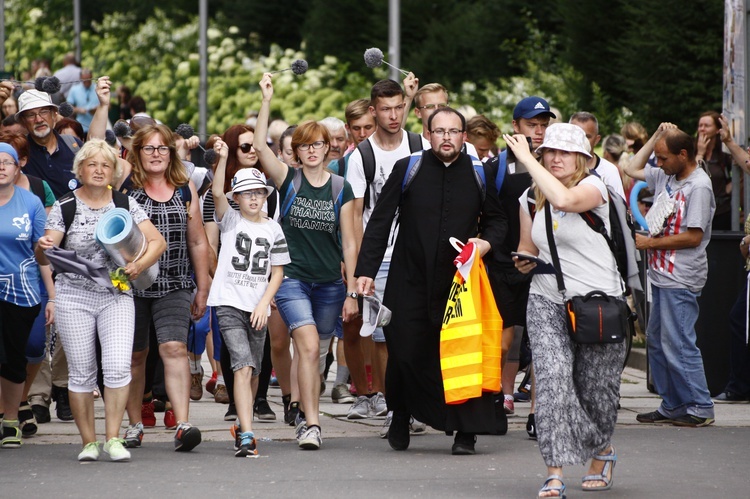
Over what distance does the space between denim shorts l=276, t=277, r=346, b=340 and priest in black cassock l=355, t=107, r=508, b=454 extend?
0.55m

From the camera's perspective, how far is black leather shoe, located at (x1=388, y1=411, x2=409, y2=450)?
912 centimetres

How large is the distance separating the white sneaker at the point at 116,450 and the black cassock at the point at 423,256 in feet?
5.34

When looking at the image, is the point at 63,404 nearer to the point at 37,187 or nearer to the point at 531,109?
the point at 37,187

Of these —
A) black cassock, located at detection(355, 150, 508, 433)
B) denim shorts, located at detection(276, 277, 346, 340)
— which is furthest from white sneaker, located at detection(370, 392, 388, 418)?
black cassock, located at detection(355, 150, 508, 433)

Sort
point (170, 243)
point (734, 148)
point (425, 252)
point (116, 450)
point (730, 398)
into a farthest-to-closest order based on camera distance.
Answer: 1. point (730, 398)
2. point (734, 148)
3. point (170, 243)
4. point (425, 252)
5. point (116, 450)

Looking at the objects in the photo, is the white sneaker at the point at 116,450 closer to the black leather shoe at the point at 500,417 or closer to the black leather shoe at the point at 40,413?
the black leather shoe at the point at 40,413

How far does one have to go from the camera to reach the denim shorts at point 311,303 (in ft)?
31.0

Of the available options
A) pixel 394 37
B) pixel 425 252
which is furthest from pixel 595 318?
pixel 394 37

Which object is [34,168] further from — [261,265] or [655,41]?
[655,41]

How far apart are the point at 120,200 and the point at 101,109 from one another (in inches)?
64.5

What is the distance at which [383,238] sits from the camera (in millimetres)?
9117

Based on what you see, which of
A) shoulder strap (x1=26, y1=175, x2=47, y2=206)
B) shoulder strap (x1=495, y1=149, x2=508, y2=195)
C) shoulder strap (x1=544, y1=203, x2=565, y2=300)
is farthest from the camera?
shoulder strap (x1=495, y1=149, x2=508, y2=195)

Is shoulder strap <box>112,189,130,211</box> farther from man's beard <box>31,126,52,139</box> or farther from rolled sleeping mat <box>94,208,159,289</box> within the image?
man's beard <box>31,126,52,139</box>

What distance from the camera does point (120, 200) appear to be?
8.91 meters
